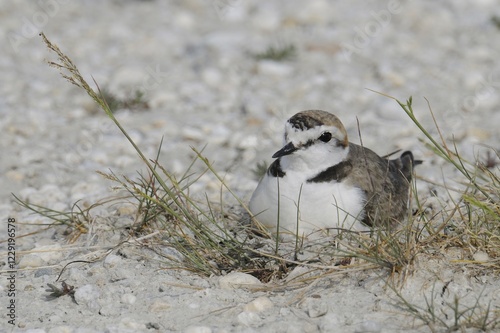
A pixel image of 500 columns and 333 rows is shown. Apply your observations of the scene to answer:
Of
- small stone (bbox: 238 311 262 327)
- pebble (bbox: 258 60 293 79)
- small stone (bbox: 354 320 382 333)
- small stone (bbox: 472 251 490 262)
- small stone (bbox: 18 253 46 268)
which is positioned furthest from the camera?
pebble (bbox: 258 60 293 79)

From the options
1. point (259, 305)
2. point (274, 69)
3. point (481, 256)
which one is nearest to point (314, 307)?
point (259, 305)

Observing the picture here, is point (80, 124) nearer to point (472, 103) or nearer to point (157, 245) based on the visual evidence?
point (157, 245)

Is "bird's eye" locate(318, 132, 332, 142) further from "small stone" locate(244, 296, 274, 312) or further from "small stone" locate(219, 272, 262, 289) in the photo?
"small stone" locate(244, 296, 274, 312)

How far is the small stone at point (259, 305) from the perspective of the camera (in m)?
3.48

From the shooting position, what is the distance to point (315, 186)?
411 cm

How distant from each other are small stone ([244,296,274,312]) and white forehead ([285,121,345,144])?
0.90 m

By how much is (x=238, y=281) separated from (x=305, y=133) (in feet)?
2.82

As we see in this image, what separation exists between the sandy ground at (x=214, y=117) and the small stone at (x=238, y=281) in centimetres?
2

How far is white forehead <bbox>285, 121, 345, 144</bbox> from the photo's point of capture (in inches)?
159

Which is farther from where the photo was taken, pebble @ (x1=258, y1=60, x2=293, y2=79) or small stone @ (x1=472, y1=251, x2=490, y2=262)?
pebble @ (x1=258, y1=60, x2=293, y2=79)

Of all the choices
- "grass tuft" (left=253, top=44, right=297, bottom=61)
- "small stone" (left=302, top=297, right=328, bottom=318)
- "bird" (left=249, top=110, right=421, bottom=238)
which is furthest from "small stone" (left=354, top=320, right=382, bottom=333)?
"grass tuft" (left=253, top=44, right=297, bottom=61)

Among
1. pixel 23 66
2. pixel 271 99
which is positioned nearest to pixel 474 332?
pixel 271 99

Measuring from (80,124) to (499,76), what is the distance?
3.74m

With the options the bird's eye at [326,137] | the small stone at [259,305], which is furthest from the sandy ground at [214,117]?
the bird's eye at [326,137]
